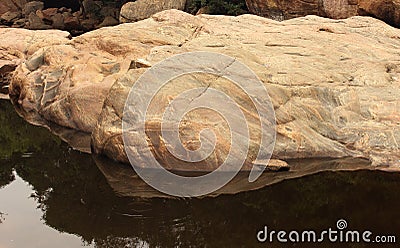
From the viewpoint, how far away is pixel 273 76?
400 inches

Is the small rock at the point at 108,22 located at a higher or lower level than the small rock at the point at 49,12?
higher

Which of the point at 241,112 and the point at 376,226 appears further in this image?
the point at 241,112

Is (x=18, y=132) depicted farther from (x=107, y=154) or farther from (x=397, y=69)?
(x=397, y=69)

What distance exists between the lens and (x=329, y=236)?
266 inches

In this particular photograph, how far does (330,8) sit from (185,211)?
1379 centimetres

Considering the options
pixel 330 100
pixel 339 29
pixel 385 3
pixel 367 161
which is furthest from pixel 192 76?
pixel 385 3

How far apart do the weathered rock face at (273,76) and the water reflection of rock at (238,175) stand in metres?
0.19

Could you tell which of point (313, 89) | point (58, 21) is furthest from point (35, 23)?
point (313, 89)

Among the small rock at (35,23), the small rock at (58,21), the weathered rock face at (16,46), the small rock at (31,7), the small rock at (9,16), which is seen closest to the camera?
the weathered rock face at (16,46)

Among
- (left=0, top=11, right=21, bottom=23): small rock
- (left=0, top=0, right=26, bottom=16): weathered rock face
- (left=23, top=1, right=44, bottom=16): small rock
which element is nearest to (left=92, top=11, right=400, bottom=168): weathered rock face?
(left=23, top=1, right=44, bottom=16): small rock

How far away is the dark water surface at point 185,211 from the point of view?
6844 millimetres

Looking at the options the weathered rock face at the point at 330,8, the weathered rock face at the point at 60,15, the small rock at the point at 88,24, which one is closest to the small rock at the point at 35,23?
the weathered rock face at the point at 60,15

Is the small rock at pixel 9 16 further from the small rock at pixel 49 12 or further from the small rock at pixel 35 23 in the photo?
the small rock at pixel 35 23

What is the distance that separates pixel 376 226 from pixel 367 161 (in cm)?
231
